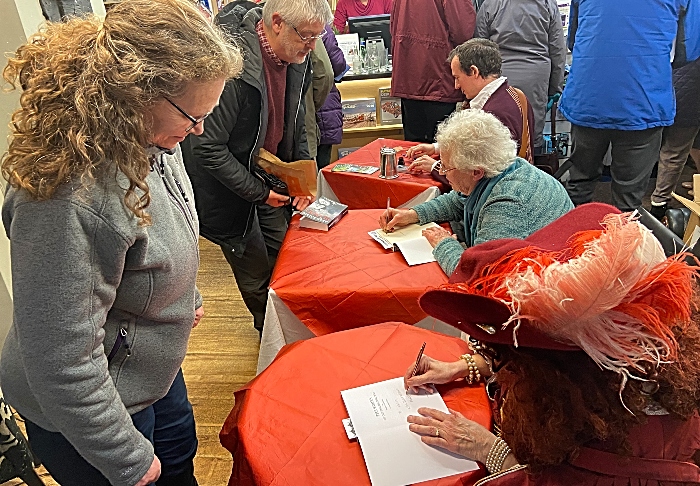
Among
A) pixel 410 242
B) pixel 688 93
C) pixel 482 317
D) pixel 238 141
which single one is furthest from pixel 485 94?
pixel 482 317

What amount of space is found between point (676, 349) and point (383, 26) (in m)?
3.76

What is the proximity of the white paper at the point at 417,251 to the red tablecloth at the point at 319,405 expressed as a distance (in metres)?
0.37

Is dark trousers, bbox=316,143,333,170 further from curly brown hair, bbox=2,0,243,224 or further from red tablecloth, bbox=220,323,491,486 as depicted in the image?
curly brown hair, bbox=2,0,243,224

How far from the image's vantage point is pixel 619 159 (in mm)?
2924

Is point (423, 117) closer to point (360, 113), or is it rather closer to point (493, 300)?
point (360, 113)

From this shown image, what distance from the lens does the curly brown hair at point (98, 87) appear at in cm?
78

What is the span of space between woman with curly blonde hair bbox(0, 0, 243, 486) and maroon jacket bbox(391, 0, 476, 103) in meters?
2.56

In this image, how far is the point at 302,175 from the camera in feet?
7.06

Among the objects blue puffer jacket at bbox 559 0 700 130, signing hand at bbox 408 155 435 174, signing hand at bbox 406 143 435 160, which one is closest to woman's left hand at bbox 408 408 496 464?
signing hand at bbox 408 155 435 174

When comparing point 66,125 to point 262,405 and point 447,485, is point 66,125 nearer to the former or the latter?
point 262,405

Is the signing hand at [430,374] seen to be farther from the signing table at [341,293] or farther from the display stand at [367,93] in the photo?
the display stand at [367,93]

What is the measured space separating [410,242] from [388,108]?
2.42m

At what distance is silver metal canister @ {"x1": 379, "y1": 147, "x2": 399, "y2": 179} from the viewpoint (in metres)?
2.47

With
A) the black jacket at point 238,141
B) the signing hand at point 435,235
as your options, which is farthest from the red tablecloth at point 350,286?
the black jacket at point 238,141
